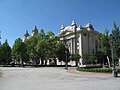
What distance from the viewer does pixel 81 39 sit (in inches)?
3155

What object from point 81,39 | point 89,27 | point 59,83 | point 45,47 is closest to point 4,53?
point 45,47

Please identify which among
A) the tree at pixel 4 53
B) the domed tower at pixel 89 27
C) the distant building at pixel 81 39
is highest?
the domed tower at pixel 89 27

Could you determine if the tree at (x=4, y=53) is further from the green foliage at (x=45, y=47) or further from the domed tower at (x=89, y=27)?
the domed tower at (x=89, y=27)

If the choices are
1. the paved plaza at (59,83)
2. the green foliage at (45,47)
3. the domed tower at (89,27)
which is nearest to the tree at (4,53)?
the green foliage at (45,47)

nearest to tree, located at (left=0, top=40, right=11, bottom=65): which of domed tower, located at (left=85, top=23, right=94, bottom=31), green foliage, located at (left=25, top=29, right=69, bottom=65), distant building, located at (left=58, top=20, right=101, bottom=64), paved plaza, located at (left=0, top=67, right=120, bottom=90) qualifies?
green foliage, located at (left=25, top=29, right=69, bottom=65)

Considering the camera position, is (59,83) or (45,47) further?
(45,47)

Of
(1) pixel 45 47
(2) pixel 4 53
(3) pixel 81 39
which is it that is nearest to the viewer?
(1) pixel 45 47

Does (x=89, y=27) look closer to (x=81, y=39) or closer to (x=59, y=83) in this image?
(x=81, y=39)

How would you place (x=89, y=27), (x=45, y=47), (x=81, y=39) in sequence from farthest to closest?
(x=89, y=27), (x=81, y=39), (x=45, y=47)

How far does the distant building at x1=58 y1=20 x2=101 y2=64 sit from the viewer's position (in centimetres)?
8025

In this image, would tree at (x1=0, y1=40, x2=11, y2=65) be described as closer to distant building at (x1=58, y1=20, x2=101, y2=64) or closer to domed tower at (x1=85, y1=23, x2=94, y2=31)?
distant building at (x1=58, y1=20, x2=101, y2=64)

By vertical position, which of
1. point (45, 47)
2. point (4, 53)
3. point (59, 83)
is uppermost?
point (45, 47)

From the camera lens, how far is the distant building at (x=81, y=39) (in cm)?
8025

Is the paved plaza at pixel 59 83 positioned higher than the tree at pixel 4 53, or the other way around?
the tree at pixel 4 53
